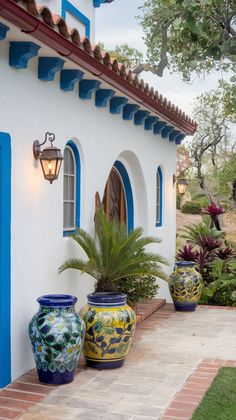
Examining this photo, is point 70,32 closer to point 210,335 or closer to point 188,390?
point 188,390

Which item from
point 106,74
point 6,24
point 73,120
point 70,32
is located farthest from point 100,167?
point 6,24

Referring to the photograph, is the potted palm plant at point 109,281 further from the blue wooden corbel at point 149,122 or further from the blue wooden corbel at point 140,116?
the blue wooden corbel at point 149,122

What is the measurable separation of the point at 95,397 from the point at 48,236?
7.01ft

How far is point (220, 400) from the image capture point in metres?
5.91

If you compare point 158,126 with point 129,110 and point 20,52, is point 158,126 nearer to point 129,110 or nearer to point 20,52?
point 129,110

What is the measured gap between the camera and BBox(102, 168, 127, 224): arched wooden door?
10.5 metres

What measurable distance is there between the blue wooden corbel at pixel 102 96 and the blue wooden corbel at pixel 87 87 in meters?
0.51

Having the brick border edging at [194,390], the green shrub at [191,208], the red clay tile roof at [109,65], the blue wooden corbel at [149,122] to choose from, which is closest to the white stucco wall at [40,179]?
the red clay tile roof at [109,65]

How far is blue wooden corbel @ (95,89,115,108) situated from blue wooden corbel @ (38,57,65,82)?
174 cm

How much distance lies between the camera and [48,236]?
7.26m

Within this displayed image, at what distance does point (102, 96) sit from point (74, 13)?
353cm

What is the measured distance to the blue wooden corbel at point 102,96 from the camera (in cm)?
861

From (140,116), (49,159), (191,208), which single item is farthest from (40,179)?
(191,208)

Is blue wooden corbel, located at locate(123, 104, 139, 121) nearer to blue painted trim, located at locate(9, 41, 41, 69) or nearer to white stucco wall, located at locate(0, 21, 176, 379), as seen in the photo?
white stucco wall, located at locate(0, 21, 176, 379)
